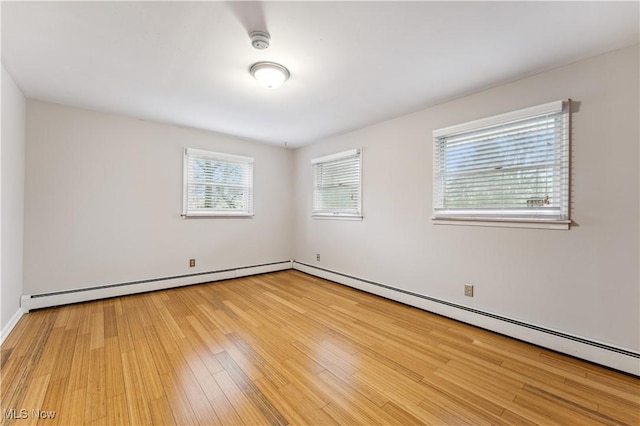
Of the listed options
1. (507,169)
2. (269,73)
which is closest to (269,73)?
(269,73)

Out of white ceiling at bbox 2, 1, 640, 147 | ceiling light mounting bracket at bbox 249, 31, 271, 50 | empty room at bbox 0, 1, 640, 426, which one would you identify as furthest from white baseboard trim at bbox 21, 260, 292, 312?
ceiling light mounting bracket at bbox 249, 31, 271, 50

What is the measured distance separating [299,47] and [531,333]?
9.85 ft

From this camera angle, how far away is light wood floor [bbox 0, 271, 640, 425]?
1.50m

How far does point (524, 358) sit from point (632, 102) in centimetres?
202

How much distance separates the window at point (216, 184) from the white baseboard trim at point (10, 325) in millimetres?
1874

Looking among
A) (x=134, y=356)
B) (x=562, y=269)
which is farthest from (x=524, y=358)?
(x=134, y=356)

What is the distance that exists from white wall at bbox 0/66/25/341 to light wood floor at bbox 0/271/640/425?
0.86 ft

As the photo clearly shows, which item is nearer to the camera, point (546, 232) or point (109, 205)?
point (546, 232)

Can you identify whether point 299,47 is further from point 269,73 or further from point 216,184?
point 216,184

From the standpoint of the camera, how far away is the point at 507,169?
250 centimetres

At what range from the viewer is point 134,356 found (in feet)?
6.71

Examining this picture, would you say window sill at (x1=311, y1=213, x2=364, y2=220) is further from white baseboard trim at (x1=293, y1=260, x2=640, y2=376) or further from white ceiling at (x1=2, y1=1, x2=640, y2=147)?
white ceiling at (x1=2, y1=1, x2=640, y2=147)

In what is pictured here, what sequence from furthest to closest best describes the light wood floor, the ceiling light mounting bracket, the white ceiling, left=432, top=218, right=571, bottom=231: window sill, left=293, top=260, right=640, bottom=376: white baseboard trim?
left=432, top=218, right=571, bottom=231: window sill < left=293, top=260, right=640, bottom=376: white baseboard trim < the ceiling light mounting bracket < the white ceiling < the light wood floor

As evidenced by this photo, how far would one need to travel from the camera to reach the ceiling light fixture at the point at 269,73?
7.29ft
